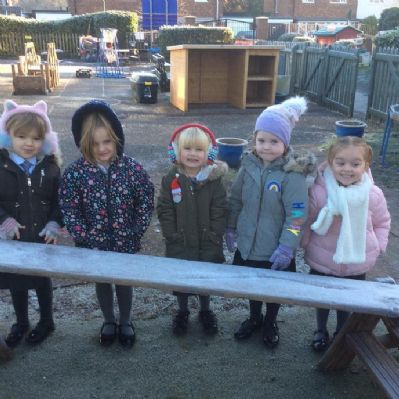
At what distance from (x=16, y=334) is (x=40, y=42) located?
1069 inches

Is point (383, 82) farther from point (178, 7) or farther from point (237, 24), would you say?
point (237, 24)

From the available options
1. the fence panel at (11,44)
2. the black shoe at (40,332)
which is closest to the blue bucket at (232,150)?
the black shoe at (40,332)

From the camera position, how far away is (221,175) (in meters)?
2.73

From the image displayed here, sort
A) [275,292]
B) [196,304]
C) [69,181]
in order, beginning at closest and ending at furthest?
[275,292], [69,181], [196,304]

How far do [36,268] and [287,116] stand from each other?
5.10ft

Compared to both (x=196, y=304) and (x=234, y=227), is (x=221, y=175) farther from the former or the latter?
(x=196, y=304)

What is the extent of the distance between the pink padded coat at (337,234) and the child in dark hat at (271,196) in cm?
9

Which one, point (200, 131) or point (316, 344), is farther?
point (316, 344)

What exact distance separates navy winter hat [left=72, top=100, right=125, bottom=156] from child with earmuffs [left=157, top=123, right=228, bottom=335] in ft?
0.98

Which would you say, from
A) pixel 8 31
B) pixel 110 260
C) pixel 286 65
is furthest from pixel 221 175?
pixel 8 31

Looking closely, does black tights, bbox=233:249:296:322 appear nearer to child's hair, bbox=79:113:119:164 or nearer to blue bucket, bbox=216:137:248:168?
child's hair, bbox=79:113:119:164

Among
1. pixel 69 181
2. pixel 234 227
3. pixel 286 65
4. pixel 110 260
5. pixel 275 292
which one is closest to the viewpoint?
pixel 275 292

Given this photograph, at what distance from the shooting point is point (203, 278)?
7.51 ft

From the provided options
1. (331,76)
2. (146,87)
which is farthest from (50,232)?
(331,76)
